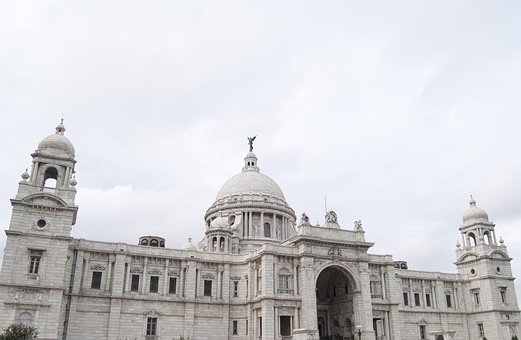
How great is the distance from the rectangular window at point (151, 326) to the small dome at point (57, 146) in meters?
19.9

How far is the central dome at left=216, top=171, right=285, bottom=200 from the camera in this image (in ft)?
256

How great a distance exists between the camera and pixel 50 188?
48156mm

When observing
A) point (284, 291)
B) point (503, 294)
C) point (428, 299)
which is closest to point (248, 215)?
point (284, 291)

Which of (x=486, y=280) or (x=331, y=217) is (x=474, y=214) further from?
(x=331, y=217)

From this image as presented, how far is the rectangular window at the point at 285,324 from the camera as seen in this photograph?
174 ft

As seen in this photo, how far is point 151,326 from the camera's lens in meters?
52.7

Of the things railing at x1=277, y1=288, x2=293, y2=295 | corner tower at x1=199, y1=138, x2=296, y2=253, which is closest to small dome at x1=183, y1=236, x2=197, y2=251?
corner tower at x1=199, y1=138, x2=296, y2=253

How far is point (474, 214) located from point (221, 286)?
42116 millimetres

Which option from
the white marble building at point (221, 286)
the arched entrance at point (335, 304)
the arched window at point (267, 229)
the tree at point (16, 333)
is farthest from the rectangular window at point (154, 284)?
the arched window at point (267, 229)

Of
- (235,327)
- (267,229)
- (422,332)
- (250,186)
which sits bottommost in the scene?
(235,327)

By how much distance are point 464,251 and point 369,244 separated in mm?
24291

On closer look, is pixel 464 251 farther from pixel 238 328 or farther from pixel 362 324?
pixel 238 328

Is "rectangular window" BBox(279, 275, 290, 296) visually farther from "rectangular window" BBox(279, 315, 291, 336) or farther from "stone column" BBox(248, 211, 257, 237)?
"stone column" BBox(248, 211, 257, 237)

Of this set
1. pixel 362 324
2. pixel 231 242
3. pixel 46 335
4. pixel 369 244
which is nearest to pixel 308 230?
pixel 369 244
